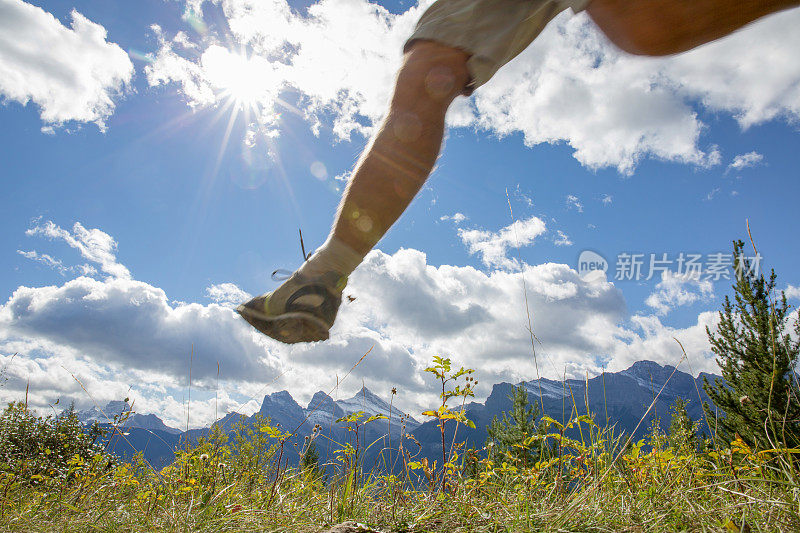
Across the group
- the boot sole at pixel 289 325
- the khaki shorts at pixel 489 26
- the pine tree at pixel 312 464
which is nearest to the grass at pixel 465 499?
the pine tree at pixel 312 464

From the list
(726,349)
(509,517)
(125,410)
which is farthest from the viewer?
(726,349)

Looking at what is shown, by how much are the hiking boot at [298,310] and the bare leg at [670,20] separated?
126cm

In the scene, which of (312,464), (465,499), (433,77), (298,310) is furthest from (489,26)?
(312,464)

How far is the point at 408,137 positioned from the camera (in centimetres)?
136

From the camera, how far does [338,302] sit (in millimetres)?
1675

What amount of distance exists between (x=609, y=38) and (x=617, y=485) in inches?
56.3

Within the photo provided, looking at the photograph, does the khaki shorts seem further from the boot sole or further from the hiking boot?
the boot sole

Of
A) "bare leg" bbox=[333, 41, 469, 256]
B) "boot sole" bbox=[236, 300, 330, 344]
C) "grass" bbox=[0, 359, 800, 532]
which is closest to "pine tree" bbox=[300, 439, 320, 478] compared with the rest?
"grass" bbox=[0, 359, 800, 532]

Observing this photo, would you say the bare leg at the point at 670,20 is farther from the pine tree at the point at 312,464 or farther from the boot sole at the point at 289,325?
the pine tree at the point at 312,464

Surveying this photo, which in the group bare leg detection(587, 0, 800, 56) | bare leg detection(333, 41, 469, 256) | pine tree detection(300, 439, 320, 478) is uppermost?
bare leg detection(587, 0, 800, 56)

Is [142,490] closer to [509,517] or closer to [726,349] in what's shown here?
[509,517]

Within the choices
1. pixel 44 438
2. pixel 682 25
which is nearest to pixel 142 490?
pixel 682 25

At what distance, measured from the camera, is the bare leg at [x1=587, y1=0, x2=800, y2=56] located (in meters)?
1.26

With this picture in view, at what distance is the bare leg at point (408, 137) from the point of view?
133 cm
